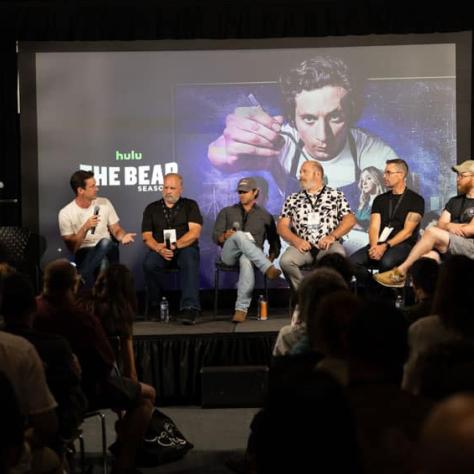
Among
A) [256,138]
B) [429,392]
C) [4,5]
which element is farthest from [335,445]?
[4,5]

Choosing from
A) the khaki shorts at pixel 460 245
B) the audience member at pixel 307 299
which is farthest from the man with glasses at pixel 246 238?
the audience member at pixel 307 299

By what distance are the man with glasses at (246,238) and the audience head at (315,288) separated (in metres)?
3.14

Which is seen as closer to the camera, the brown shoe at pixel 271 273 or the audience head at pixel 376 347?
the audience head at pixel 376 347

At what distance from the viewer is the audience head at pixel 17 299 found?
312cm

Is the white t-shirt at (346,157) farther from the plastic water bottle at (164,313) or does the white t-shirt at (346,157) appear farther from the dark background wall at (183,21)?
the plastic water bottle at (164,313)

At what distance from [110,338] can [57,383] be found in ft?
3.59

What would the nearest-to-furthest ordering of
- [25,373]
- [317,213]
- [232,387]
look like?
[25,373], [232,387], [317,213]

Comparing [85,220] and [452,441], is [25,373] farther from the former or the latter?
[85,220]

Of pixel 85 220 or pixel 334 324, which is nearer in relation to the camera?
pixel 334 324

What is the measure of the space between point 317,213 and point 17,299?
12.4 feet

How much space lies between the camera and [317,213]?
6.72 metres

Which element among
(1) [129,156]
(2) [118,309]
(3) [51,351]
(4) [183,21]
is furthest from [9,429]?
(4) [183,21]

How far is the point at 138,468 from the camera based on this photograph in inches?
182

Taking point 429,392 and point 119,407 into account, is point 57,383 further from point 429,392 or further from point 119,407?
point 429,392
